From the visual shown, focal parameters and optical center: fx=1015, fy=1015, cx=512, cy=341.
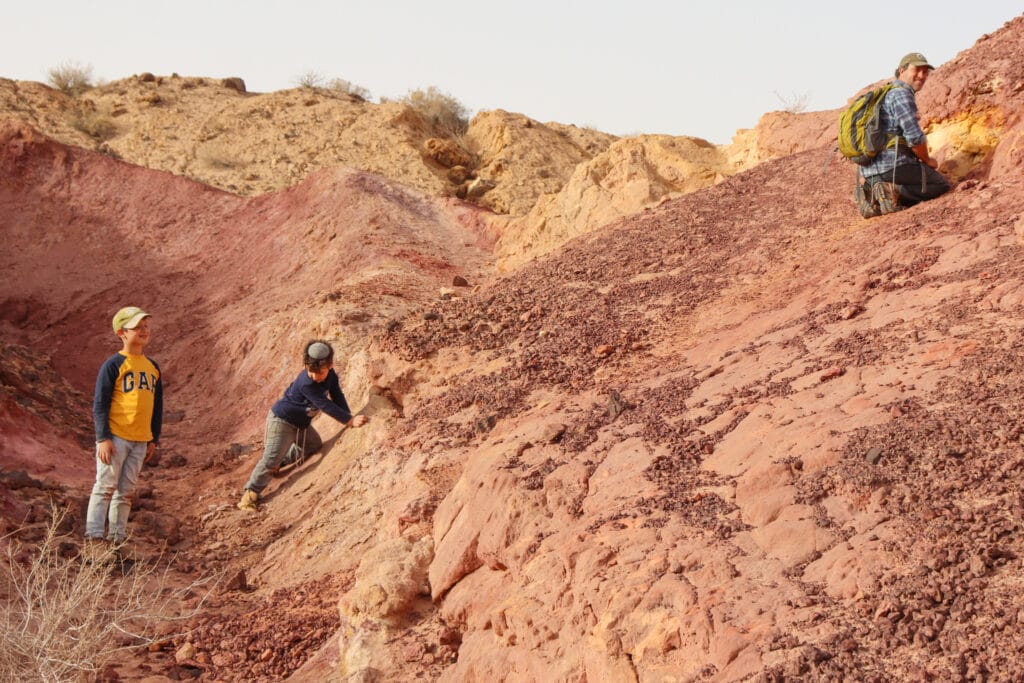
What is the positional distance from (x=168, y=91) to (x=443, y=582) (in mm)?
20466

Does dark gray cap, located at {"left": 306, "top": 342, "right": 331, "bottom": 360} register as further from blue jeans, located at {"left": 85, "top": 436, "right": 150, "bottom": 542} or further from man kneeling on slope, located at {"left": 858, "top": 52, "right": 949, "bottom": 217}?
man kneeling on slope, located at {"left": 858, "top": 52, "right": 949, "bottom": 217}

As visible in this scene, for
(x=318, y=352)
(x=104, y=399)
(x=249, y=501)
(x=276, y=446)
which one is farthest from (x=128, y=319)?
(x=249, y=501)

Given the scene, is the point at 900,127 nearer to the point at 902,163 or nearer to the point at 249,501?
the point at 902,163

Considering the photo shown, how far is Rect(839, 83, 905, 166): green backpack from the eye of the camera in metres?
6.72

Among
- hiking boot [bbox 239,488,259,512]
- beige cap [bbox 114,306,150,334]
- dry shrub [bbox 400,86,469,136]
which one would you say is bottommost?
hiking boot [bbox 239,488,259,512]

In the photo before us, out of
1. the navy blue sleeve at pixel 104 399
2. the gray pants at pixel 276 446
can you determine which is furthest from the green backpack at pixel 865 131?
the navy blue sleeve at pixel 104 399

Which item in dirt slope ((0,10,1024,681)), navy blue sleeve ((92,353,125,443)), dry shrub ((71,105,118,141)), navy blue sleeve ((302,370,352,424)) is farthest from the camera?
dry shrub ((71,105,118,141))

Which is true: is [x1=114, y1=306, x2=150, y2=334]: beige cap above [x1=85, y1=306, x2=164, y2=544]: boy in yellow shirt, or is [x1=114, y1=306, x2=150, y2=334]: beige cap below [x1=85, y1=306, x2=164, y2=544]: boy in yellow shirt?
above

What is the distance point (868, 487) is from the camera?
3.47 m

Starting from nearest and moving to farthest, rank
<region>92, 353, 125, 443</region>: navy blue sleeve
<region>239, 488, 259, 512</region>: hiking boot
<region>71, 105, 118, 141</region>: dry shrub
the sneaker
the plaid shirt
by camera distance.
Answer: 1. <region>92, 353, 125, 443</region>: navy blue sleeve
2. the plaid shirt
3. the sneaker
4. <region>239, 488, 259, 512</region>: hiking boot
5. <region>71, 105, 118, 141</region>: dry shrub

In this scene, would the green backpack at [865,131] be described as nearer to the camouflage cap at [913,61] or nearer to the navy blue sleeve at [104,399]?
the camouflage cap at [913,61]

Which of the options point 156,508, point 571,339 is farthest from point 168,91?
point 571,339

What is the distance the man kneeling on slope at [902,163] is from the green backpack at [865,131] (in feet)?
0.10

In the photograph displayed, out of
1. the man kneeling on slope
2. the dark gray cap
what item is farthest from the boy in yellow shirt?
the man kneeling on slope
